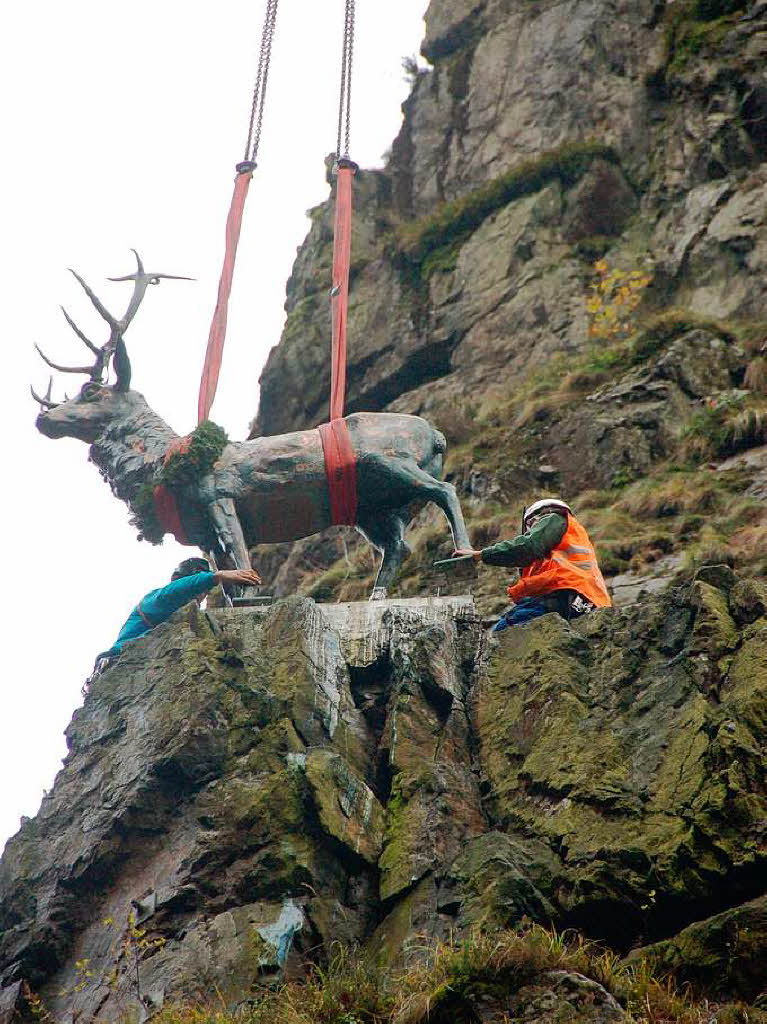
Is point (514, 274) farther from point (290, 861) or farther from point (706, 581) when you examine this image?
point (290, 861)

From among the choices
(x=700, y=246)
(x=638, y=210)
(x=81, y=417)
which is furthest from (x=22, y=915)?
(x=638, y=210)

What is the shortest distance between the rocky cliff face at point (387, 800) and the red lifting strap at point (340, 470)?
248 centimetres

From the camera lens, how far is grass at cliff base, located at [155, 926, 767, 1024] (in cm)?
621

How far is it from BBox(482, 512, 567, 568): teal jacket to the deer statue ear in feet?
17.5

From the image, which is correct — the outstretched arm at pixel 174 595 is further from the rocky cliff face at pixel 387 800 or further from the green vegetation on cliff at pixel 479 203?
the green vegetation on cliff at pixel 479 203

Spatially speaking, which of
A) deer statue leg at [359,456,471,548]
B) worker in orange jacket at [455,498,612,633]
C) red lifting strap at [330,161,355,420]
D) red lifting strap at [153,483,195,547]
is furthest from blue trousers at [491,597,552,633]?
red lifting strap at [330,161,355,420]

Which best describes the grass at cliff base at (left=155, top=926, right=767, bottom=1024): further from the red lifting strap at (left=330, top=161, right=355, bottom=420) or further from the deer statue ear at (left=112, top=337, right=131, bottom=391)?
the deer statue ear at (left=112, top=337, right=131, bottom=391)

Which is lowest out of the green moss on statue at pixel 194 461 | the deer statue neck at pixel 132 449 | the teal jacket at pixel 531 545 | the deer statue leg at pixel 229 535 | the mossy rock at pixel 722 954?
the mossy rock at pixel 722 954

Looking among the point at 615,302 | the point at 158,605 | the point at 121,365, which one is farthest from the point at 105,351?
the point at 615,302

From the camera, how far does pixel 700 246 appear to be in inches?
737

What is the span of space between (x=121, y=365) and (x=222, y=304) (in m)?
1.48

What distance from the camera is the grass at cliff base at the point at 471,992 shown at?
6207 mm

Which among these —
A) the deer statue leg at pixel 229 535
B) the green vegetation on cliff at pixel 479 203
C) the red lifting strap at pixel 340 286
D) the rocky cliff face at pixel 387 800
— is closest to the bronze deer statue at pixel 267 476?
the deer statue leg at pixel 229 535

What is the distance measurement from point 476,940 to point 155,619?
5018 millimetres
